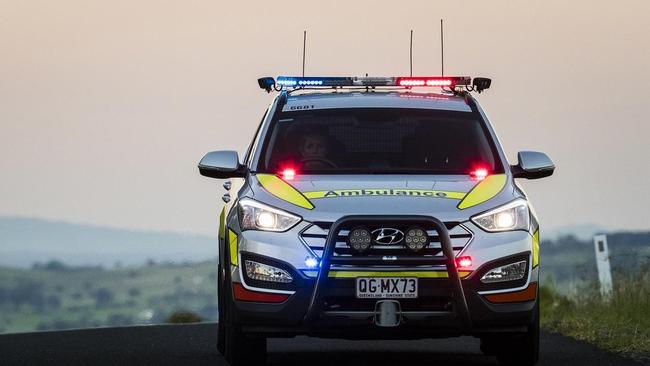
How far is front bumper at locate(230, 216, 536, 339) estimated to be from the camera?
1091 cm

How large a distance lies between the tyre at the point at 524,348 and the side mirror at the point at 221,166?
7.19 feet

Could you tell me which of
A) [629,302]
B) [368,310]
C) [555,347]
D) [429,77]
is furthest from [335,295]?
[629,302]

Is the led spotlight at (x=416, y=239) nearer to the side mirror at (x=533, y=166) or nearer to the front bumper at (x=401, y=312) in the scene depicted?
the front bumper at (x=401, y=312)

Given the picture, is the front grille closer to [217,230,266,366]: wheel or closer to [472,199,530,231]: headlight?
[472,199,530,231]: headlight

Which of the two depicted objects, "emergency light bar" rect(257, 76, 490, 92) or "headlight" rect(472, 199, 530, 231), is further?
"emergency light bar" rect(257, 76, 490, 92)

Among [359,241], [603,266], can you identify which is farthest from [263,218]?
[603,266]

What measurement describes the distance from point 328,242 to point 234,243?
0.81 m

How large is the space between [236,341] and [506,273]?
73.1 inches

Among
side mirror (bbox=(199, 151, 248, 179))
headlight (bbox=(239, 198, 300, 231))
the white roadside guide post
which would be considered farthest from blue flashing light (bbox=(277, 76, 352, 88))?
the white roadside guide post

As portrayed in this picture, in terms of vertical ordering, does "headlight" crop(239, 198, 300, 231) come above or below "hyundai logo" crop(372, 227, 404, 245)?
above

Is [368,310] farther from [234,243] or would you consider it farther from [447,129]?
[447,129]

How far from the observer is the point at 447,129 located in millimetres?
12547

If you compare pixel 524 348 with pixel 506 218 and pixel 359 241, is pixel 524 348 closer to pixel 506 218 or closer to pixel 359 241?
pixel 506 218

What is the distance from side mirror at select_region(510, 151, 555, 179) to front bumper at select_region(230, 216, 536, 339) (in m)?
1.14
